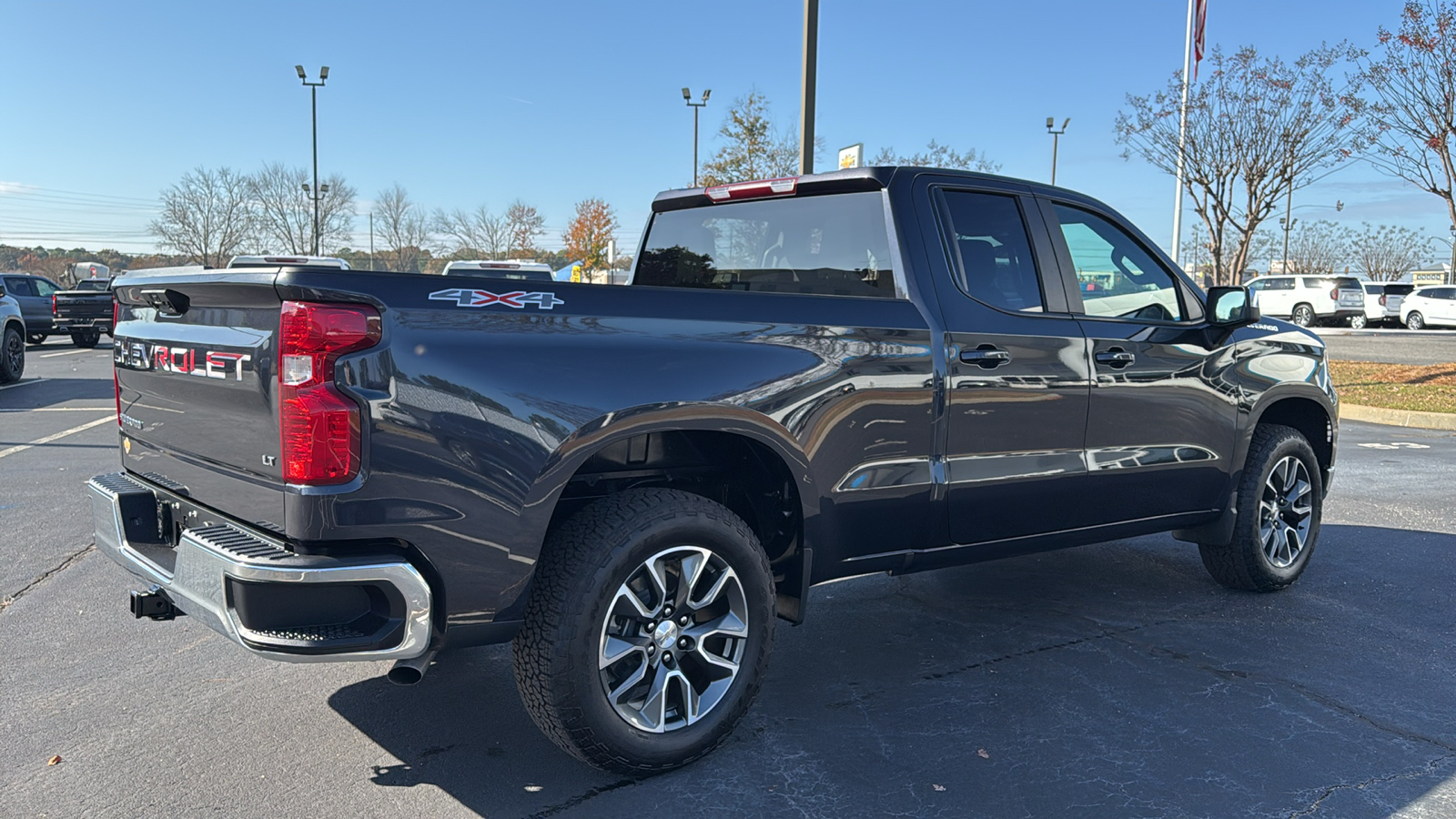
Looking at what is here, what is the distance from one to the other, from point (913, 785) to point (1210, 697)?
1.45 meters

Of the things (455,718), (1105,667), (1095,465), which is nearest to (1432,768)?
(1105,667)

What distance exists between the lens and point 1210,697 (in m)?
3.98

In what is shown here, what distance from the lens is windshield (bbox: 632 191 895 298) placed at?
404cm

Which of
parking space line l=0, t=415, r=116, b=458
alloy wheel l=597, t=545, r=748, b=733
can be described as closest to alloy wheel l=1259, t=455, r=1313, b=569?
alloy wheel l=597, t=545, r=748, b=733

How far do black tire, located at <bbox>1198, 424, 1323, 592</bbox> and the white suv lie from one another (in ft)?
108

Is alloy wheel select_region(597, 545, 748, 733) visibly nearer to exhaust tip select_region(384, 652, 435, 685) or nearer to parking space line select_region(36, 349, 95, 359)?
exhaust tip select_region(384, 652, 435, 685)

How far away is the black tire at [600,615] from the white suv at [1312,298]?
119ft

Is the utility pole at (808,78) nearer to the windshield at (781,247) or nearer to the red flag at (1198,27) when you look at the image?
the windshield at (781,247)

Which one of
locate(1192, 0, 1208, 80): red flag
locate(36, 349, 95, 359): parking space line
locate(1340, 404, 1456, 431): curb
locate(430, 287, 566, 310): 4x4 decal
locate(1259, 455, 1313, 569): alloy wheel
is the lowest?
locate(36, 349, 95, 359): parking space line

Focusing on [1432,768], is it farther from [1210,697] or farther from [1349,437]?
[1349,437]

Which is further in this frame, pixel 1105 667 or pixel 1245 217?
pixel 1245 217

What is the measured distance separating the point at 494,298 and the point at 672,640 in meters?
1.18

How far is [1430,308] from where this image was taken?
1396 inches

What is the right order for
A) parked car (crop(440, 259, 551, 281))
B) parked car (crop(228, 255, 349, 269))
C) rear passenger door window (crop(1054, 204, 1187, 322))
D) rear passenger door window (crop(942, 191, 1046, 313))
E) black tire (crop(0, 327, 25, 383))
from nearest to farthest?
rear passenger door window (crop(942, 191, 1046, 313)), parked car (crop(228, 255, 349, 269)), rear passenger door window (crop(1054, 204, 1187, 322)), parked car (crop(440, 259, 551, 281)), black tire (crop(0, 327, 25, 383))
